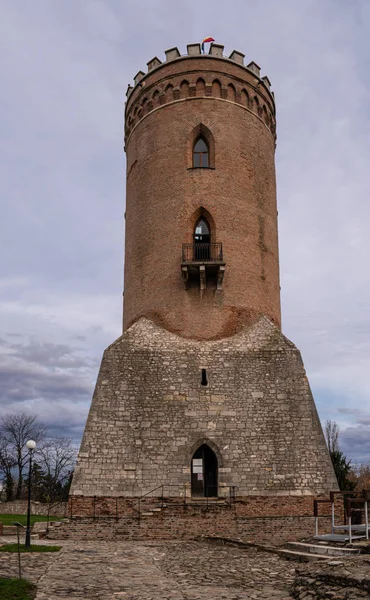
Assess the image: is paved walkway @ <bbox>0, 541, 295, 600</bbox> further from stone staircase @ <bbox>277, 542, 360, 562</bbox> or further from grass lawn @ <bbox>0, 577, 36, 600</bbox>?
stone staircase @ <bbox>277, 542, 360, 562</bbox>

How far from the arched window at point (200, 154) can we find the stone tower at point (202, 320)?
53 mm

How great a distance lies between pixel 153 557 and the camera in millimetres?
11789

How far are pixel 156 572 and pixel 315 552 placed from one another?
3.57 meters

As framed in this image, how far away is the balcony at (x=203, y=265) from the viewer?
1875 centimetres

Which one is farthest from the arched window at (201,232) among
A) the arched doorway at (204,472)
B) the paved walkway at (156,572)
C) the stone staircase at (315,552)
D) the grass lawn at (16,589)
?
the grass lawn at (16,589)

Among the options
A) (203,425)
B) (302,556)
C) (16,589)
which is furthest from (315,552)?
(16,589)

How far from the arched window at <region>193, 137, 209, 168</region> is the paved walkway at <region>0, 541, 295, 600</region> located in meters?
13.2

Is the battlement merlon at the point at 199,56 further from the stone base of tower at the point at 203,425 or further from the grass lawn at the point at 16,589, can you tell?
the grass lawn at the point at 16,589

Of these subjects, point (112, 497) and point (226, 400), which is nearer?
point (112, 497)

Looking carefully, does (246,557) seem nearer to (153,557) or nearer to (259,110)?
(153,557)

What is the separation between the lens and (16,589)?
771 cm

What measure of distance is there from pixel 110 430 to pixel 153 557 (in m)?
5.00

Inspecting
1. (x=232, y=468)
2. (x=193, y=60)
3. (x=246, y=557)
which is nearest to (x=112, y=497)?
(x=232, y=468)

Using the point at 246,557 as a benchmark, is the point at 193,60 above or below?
above
